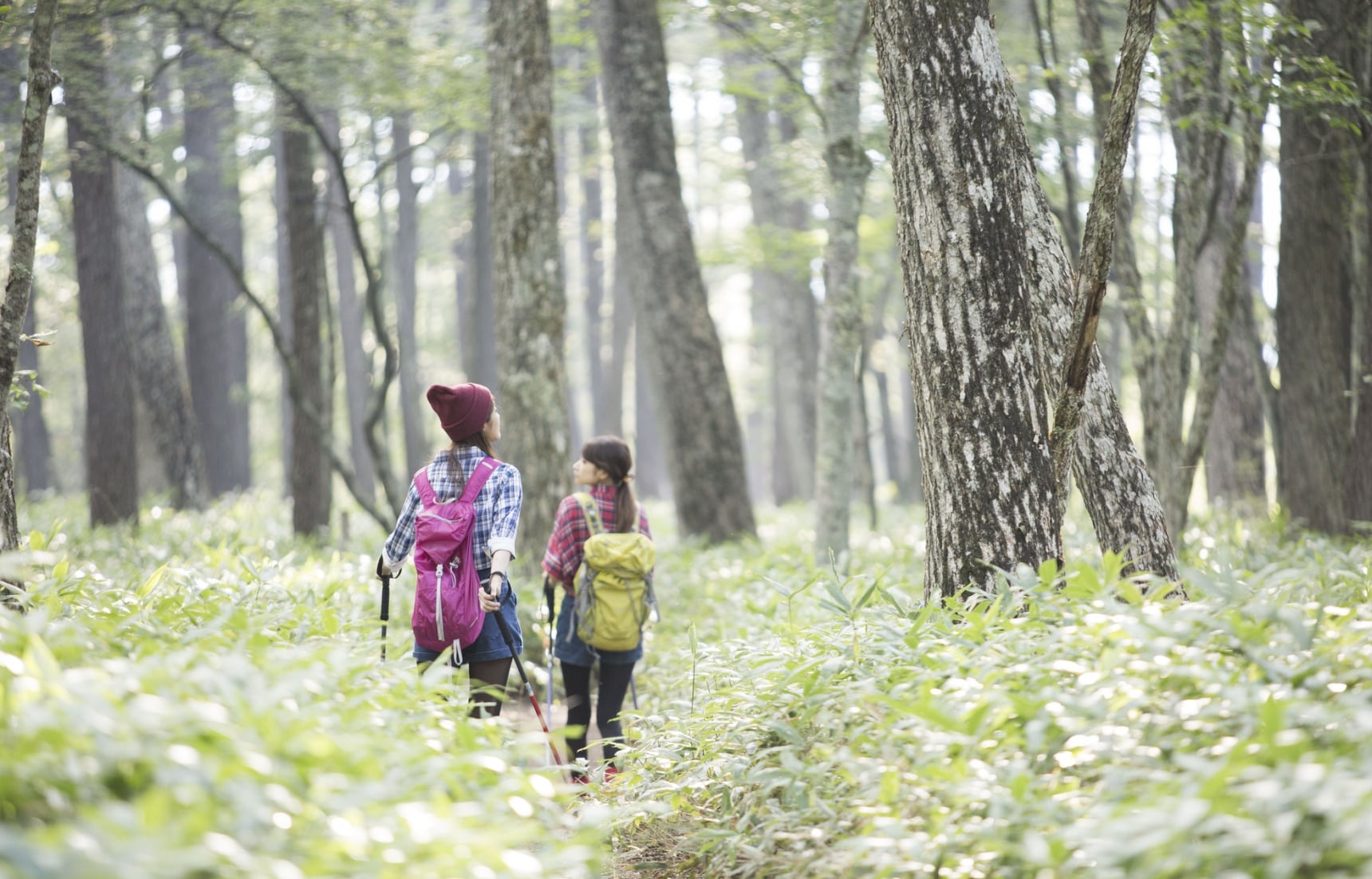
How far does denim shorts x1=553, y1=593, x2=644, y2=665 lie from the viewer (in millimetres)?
5930

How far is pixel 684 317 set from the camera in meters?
11.6

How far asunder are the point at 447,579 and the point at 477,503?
→ 0.41 meters

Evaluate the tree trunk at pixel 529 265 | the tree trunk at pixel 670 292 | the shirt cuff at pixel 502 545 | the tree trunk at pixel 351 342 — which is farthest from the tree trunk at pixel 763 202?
the tree trunk at pixel 351 342

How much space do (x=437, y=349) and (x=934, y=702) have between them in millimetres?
33756

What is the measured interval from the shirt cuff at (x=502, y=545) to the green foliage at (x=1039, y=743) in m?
1.16

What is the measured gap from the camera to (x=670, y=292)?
38.2ft

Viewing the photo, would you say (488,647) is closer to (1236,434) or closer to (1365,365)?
(1365,365)

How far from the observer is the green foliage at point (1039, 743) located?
2.50m

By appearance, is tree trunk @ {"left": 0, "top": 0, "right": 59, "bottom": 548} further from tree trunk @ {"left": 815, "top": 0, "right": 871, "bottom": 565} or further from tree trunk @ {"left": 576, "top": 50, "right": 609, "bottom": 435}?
tree trunk @ {"left": 576, "top": 50, "right": 609, "bottom": 435}

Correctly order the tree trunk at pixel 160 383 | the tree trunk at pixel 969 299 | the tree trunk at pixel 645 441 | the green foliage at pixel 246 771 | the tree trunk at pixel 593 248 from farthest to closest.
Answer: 1. the tree trunk at pixel 645 441
2. the tree trunk at pixel 593 248
3. the tree trunk at pixel 160 383
4. the tree trunk at pixel 969 299
5. the green foliage at pixel 246 771

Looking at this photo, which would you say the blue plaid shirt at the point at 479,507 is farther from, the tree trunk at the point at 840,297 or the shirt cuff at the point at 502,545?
the tree trunk at the point at 840,297

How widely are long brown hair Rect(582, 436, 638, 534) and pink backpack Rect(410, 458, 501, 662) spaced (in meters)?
1.16

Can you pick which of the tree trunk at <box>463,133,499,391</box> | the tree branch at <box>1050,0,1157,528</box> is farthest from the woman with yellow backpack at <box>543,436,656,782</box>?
the tree trunk at <box>463,133,499,391</box>

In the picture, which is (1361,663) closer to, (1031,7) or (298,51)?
(1031,7)
